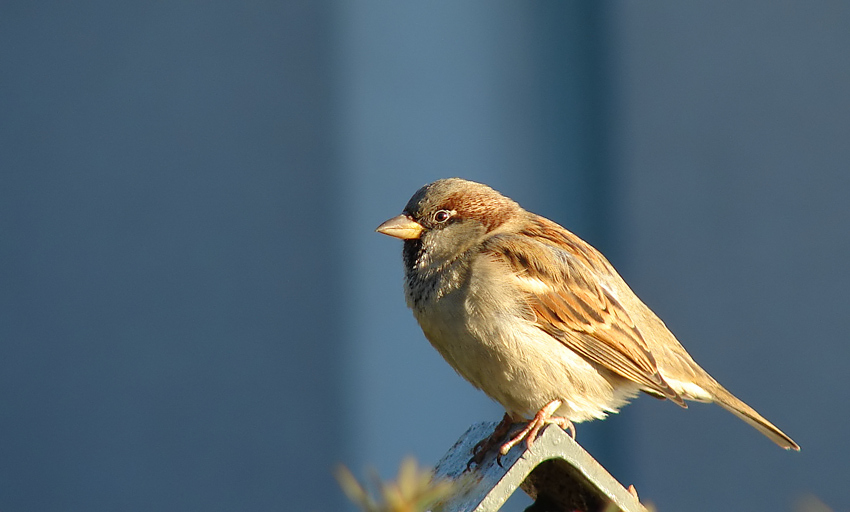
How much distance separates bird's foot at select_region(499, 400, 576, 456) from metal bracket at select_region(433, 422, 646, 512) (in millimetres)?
25

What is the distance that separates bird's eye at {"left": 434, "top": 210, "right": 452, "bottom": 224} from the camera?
6.64 ft

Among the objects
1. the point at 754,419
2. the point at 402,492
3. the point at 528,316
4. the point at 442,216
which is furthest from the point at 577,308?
the point at 402,492

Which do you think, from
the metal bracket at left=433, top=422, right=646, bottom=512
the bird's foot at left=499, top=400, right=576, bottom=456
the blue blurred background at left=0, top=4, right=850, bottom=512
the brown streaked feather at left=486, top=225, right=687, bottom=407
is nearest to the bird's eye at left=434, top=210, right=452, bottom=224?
the brown streaked feather at left=486, top=225, right=687, bottom=407

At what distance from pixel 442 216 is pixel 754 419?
2.50ft

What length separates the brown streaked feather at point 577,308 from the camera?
189 centimetres

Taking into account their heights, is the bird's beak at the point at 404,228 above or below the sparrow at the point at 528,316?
above

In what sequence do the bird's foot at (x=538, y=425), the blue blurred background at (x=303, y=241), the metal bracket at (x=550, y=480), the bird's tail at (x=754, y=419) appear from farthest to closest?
1. the blue blurred background at (x=303, y=241)
2. the bird's tail at (x=754, y=419)
3. the bird's foot at (x=538, y=425)
4. the metal bracket at (x=550, y=480)

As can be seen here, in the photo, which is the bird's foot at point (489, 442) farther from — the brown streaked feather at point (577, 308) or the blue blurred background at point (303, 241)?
the blue blurred background at point (303, 241)

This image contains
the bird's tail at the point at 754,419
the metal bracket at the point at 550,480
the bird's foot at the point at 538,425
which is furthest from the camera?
the bird's tail at the point at 754,419

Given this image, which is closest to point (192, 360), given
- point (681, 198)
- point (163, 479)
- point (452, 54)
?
point (163, 479)

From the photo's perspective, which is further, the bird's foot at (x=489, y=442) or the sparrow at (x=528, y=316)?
the sparrow at (x=528, y=316)

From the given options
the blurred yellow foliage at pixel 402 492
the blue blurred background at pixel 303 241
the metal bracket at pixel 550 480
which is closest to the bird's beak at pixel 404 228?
the metal bracket at pixel 550 480

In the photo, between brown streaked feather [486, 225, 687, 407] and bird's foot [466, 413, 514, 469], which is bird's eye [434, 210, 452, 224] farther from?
bird's foot [466, 413, 514, 469]

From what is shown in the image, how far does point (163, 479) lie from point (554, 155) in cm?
202
